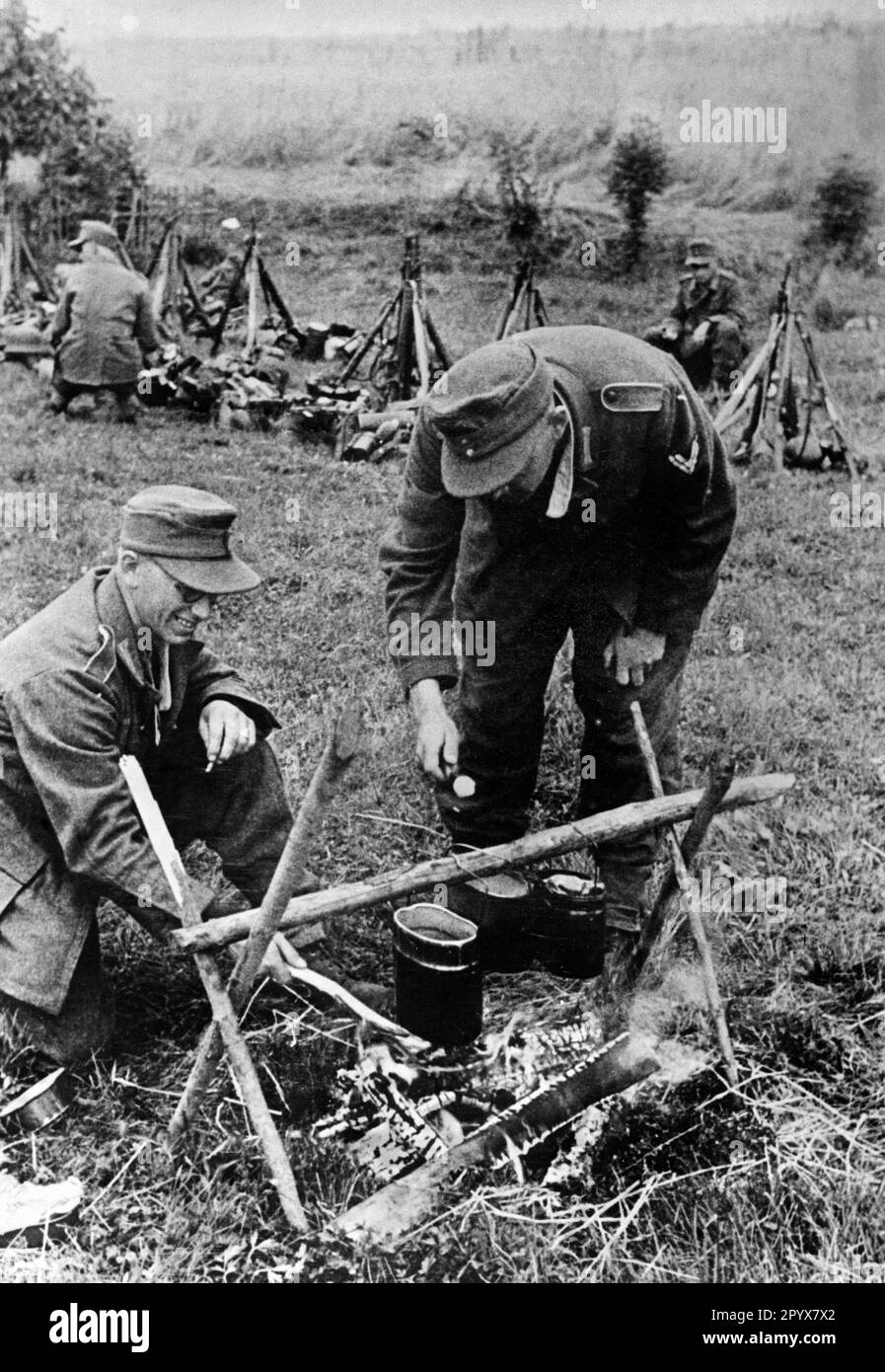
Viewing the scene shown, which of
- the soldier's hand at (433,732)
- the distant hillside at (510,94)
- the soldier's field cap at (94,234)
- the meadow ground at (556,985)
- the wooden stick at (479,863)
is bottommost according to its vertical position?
the meadow ground at (556,985)

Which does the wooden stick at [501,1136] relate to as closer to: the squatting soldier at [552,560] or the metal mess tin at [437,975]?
the metal mess tin at [437,975]

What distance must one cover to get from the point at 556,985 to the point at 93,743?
1926 mm

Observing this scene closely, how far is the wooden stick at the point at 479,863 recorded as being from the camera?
3.05 m

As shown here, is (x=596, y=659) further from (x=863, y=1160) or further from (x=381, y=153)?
(x=381, y=153)

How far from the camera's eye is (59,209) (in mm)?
13586

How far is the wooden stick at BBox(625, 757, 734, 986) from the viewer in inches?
137

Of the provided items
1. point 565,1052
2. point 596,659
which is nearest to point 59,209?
point 596,659

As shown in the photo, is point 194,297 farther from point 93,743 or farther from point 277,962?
point 277,962

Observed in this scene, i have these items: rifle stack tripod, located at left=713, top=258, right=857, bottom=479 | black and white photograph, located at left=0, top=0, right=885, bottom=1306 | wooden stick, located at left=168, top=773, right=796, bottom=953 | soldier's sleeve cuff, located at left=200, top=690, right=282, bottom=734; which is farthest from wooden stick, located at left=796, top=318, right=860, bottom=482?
soldier's sleeve cuff, located at left=200, top=690, right=282, bottom=734

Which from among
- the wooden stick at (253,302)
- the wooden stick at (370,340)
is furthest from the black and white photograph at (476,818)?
the wooden stick at (253,302)

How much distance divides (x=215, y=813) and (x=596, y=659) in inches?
58.9

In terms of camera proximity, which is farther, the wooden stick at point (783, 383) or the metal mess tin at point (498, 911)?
the wooden stick at point (783, 383)

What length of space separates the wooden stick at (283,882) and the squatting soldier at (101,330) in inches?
279

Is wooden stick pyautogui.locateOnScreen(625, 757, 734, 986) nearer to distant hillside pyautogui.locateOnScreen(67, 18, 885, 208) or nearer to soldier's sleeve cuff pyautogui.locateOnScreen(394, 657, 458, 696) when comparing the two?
soldier's sleeve cuff pyautogui.locateOnScreen(394, 657, 458, 696)
